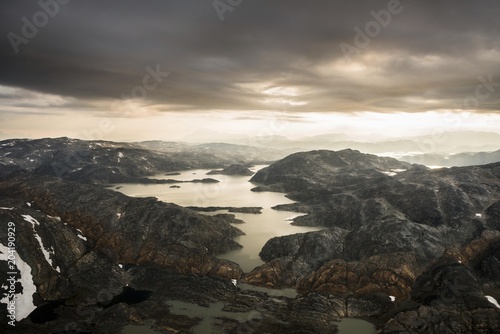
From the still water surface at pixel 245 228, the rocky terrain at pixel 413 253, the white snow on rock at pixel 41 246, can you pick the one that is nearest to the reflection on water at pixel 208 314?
the still water surface at pixel 245 228

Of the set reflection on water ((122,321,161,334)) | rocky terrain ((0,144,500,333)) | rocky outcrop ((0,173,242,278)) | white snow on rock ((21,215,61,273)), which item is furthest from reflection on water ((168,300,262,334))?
white snow on rock ((21,215,61,273))

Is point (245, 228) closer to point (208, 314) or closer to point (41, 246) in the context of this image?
point (208, 314)

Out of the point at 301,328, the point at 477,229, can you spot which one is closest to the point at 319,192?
the point at 477,229

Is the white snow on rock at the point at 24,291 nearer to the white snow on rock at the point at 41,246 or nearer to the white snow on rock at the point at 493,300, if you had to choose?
the white snow on rock at the point at 41,246

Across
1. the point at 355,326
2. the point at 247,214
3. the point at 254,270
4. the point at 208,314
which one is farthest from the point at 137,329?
the point at 247,214

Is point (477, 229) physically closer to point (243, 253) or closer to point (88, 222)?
point (243, 253)

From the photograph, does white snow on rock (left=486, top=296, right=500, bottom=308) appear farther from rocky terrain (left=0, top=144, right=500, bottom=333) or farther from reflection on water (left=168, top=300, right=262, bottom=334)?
reflection on water (left=168, top=300, right=262, bottom=334)

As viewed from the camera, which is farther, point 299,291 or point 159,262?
point 159,262
